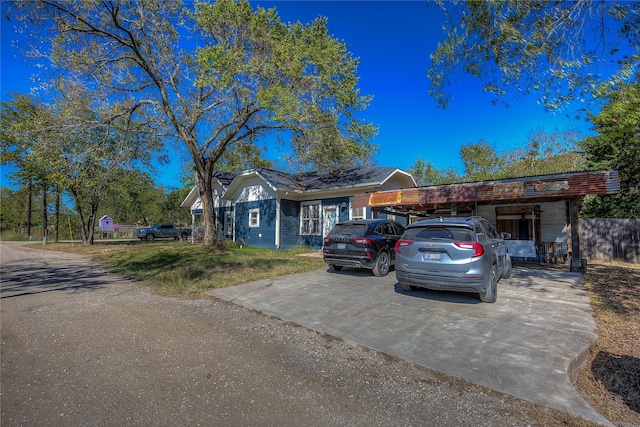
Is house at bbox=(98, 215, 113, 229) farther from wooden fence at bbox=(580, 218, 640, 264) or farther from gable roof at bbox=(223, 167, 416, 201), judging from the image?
wooden fence at bbox=(580, 218, 640, 264)

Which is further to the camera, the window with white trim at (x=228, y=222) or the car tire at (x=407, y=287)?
the window with white trim at (x=228, y=222)

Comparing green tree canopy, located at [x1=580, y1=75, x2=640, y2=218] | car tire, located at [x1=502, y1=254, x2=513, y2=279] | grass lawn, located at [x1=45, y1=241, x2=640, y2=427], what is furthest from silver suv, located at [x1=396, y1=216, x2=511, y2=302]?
green tree canopy, located at [x1=580, y1=75, x2=640, y2=218]

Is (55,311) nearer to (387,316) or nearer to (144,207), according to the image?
(387,316)

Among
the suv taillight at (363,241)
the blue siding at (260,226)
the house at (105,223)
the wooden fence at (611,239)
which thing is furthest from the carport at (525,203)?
the house at (105,223)

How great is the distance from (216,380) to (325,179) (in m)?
16.6

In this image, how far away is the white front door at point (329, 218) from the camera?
17744 millimetres

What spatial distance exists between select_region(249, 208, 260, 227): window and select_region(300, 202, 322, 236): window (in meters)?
2.98

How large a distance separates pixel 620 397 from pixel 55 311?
8777mm

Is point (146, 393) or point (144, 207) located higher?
point (144, 207)

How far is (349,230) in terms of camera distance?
10.0 meters

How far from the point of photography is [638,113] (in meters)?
4.09

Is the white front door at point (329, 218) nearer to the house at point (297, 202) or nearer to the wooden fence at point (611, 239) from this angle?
the house at point (297, 202)

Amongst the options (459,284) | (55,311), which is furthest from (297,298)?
(55,311)

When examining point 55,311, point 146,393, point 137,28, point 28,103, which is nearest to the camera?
point 146,393
